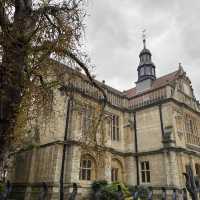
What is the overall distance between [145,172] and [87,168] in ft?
19.7

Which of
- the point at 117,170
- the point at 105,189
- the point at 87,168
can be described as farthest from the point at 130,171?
the point at 105,189

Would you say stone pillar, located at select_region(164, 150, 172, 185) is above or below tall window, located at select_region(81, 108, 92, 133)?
below

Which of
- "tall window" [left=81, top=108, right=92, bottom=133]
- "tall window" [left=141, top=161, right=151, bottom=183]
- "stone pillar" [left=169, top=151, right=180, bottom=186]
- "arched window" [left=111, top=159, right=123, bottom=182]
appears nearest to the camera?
"tall window" [left=81, top=108, right=92, bottom=133]

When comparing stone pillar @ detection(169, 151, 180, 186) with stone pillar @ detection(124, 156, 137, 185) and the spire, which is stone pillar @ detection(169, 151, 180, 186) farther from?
the spire

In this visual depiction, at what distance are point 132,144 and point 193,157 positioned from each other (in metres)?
5.47

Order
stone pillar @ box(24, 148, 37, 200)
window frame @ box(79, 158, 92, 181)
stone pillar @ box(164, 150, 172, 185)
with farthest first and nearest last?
1. stone pillar @ box(164, 150, 172, 185)
2. window frame @ box(79, 158, 92, 181)
3. stone pillar @ box(24, 148, 37, 200)

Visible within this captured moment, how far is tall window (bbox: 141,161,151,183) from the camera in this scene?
20192 millimetres

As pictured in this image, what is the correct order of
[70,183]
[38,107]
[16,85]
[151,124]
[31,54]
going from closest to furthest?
[16,85]
[31,54]
[38,107]
[70,183]
[151,124]

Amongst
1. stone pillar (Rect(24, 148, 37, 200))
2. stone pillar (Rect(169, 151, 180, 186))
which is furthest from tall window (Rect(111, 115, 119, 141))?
stone pillar (Rect(24, 148, 37, 200))

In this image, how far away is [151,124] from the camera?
21484mm

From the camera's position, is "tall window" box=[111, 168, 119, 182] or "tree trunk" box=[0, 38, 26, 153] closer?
"tree trunk" box=[0, 38, 26, 153]

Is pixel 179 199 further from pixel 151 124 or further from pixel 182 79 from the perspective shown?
pixel 182 79

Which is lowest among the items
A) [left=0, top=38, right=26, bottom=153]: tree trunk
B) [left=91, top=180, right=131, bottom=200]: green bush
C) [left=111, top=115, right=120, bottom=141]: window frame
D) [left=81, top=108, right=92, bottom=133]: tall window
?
[left=91, top=180, right=131, bottom=200]: green bush

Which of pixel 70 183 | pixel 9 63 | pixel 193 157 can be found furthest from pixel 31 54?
pixel 193 157
